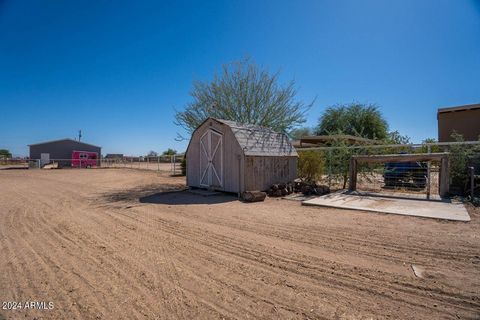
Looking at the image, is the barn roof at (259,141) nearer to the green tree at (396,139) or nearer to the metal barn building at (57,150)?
the green tree at (396,139)

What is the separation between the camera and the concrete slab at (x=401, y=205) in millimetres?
6076

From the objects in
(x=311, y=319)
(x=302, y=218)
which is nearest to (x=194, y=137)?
(x=302, y=218)

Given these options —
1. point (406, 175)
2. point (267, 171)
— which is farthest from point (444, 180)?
point (267, 171)

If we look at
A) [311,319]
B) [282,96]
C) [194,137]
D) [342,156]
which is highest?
[282,96]

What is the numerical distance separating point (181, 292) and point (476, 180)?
9520 mm

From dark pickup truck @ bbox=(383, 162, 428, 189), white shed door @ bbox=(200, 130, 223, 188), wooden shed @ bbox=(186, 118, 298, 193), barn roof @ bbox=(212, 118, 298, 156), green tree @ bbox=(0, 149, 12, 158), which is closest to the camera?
wooden shed @ bbox=(186, 118, 298, 193)

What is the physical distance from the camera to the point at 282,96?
1481 centimetres

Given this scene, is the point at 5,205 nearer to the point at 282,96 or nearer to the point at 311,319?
the point at 311,319

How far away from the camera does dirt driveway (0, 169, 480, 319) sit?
2.60 metres

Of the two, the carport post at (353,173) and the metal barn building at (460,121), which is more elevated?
the metal barn building at (460,121)

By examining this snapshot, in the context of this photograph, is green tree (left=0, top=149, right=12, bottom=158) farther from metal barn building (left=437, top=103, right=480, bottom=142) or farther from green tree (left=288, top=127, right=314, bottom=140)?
metal barn building (left=437, top=103, right=480, bottom=142)

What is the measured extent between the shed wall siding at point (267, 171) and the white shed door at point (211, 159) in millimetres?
1281

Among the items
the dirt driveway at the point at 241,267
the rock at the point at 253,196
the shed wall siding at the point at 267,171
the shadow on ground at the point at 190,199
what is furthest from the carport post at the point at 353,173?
the shadow on ground at the point at 190,199

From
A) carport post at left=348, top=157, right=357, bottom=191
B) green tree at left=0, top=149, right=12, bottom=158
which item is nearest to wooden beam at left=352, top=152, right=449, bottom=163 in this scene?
carport post at left=348, top=157, right=357, bottom=191
